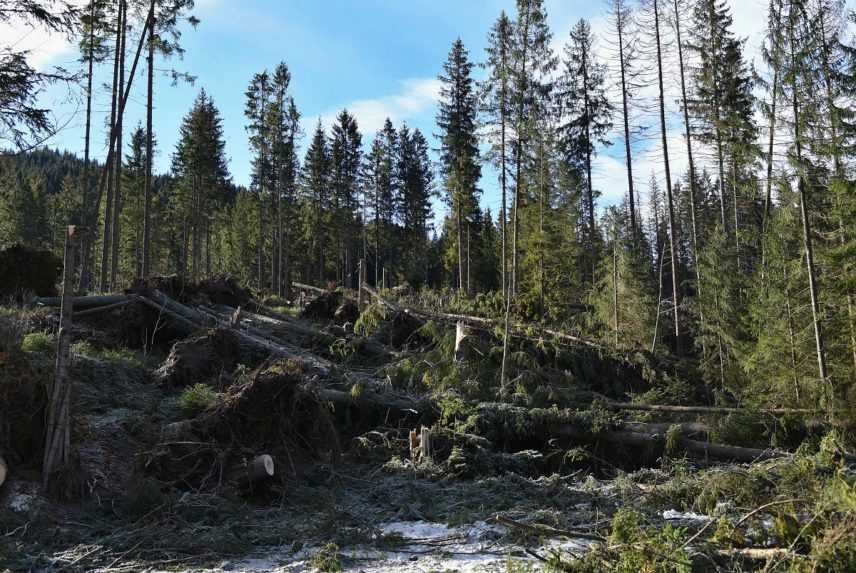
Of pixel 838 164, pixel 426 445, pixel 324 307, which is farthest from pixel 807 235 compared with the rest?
pixel 324 307

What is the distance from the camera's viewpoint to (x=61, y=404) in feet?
20.7

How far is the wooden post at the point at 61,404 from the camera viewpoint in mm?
6219

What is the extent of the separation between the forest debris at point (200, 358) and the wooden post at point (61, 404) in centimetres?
298

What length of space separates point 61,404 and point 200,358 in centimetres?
376

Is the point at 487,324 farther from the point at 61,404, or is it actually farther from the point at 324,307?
the point at 61,404

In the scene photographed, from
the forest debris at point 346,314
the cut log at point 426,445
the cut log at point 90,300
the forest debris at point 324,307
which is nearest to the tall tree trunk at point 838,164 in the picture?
the cut log at point 426,445

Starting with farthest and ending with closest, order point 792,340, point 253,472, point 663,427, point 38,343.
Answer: point 792,340 < point 663,427 < point 38,343 < point 253,472

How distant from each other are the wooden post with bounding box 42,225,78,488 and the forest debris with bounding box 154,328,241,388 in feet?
9.77

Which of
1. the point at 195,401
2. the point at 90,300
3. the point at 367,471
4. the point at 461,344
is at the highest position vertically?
the point at 90,300

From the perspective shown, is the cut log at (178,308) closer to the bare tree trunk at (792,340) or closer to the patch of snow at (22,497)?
the patch of snow at (22,497)

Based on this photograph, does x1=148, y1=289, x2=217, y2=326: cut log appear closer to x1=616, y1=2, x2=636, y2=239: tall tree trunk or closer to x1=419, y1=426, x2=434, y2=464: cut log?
x1=419, y1=426, x2=434, y2=464: cut log

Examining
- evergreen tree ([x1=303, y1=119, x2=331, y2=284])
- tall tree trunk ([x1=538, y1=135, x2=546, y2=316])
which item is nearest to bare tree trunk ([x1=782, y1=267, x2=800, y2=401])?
tall tree trunk ([x1=538, y1=135, x2=546, y2=316])

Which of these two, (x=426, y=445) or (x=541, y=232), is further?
(x=541, y=232)

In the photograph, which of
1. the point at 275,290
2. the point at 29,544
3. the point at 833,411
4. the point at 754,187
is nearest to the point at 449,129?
the point at 275,290
